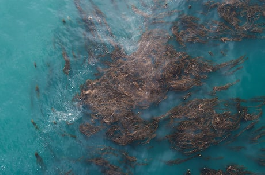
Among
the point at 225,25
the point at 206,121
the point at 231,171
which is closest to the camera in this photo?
the point at 231,171

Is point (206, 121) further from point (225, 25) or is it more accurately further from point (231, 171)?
point (225, 25)

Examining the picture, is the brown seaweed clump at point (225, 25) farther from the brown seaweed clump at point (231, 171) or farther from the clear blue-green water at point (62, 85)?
the brown seaweed clump at point (231, 171)

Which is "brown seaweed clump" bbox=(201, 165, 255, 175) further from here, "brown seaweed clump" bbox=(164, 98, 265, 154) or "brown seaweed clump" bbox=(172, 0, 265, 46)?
Answer: "brown seaweed clump" bbox=(172, 0, 265, 46)

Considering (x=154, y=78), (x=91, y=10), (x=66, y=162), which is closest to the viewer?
(x=66, y=162)

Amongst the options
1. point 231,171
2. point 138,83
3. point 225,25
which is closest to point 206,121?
point 231,171

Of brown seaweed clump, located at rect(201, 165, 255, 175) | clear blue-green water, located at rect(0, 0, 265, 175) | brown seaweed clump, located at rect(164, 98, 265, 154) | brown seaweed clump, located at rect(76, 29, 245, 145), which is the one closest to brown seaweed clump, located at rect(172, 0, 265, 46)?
clear blue-green water, located at rect(0, 0, 265, 175)

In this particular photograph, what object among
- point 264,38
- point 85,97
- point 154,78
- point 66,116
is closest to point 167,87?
point 154,78

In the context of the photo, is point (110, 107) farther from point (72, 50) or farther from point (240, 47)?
point (240, 47)

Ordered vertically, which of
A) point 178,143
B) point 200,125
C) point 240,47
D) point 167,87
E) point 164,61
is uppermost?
point 240,47
